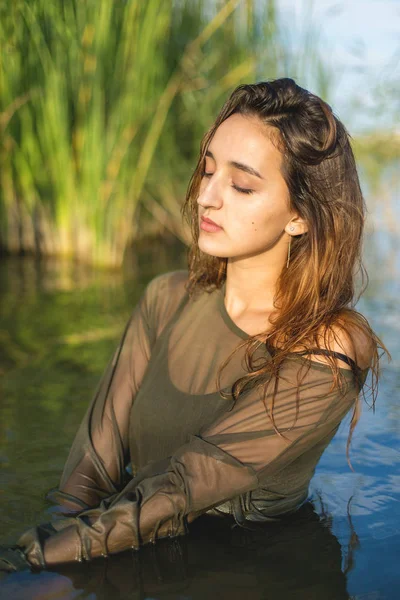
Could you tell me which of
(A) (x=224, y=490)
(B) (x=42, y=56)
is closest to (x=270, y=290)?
(A) (x=224, y=490)

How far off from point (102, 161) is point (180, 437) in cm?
299

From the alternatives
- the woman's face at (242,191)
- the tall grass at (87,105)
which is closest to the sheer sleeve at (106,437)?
the woman's face at (242,191)

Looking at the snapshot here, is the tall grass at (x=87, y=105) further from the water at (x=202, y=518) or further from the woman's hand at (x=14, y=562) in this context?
the woman's hand at (x=14, y=562)

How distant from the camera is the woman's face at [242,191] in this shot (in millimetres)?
2021

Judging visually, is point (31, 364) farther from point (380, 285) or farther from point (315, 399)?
point (380, 285)

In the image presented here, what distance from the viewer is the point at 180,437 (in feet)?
6.95

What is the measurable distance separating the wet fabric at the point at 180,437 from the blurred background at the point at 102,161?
2.25 feet

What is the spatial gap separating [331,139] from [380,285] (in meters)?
3.14

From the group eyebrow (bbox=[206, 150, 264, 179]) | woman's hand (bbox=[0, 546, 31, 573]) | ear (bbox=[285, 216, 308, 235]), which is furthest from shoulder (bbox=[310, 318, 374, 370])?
woman's hand (bbox=[0, 546, 31, 573])

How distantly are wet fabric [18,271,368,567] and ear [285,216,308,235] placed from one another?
27 centimetres

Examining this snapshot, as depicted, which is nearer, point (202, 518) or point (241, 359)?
point (241, 359)

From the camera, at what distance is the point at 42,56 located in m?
4.49

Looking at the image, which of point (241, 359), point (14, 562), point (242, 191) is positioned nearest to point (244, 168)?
point (242, 191)

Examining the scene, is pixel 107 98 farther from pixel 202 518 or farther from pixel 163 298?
pixel 202 518
